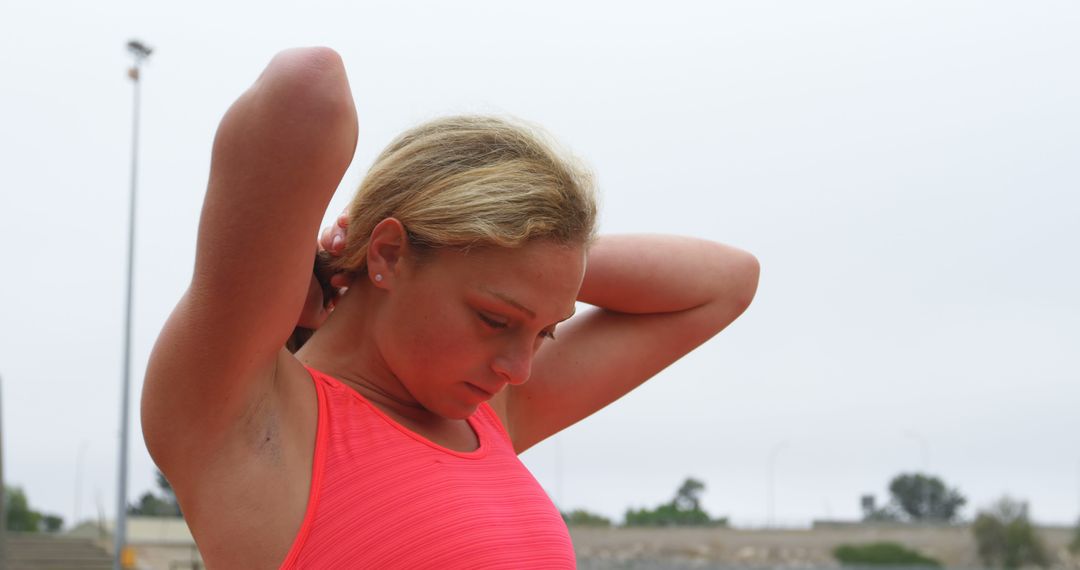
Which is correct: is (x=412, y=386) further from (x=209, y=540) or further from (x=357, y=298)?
(x=209, y=540)

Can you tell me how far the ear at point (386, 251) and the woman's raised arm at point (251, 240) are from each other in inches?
10.5

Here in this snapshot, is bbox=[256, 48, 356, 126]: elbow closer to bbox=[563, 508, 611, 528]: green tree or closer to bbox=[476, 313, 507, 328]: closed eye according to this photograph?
bbox=[476, 313, 507, 328]: closed eye

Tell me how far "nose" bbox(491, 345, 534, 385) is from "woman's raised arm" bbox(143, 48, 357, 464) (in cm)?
35

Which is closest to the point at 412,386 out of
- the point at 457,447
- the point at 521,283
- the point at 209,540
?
the point at 457,447

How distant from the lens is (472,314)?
1.70 meters

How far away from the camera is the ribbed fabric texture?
1574 mm

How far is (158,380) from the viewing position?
1.46m

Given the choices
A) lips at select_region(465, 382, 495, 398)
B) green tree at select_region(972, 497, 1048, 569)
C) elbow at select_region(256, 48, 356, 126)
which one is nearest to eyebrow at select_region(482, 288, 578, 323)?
lips at select_region(465, 382, 495, 398)

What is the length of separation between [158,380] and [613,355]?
1129 millimetres

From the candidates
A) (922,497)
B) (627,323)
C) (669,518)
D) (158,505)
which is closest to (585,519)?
(669,518)

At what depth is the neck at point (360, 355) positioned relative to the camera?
6.02 ft

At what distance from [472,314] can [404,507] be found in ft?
0.96

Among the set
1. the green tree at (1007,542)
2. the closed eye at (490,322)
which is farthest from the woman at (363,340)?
the green tree at (1007,542)

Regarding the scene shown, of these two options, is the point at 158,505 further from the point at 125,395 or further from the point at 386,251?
the point at 386,251
